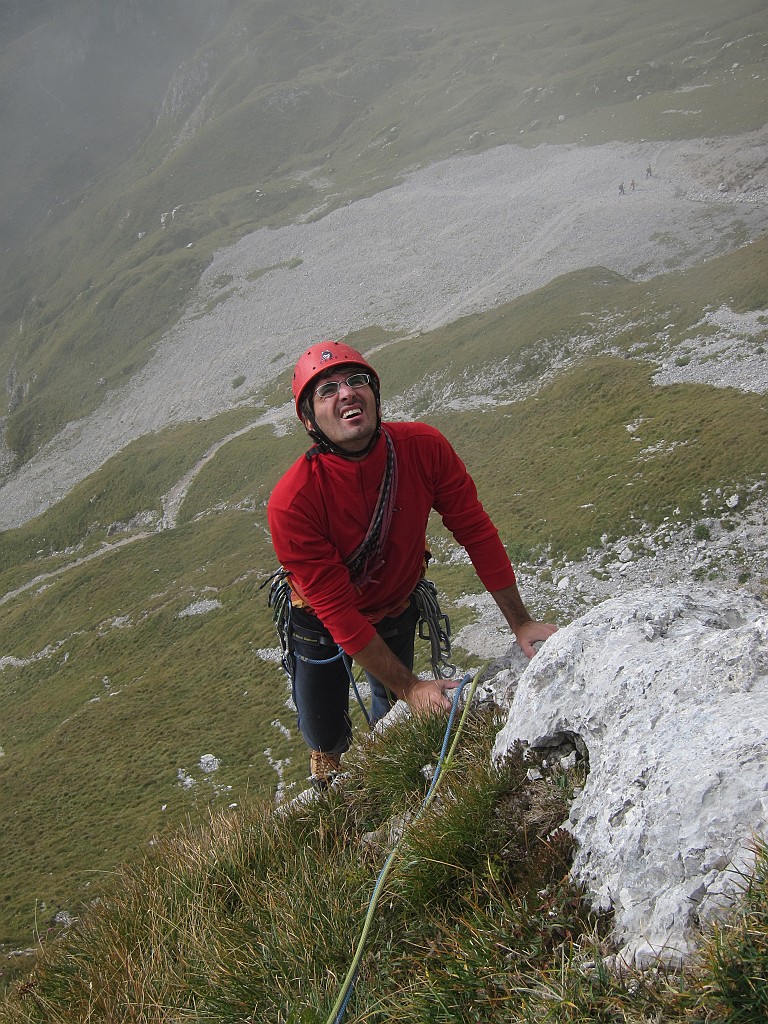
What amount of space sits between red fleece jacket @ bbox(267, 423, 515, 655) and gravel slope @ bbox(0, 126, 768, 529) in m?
60.2

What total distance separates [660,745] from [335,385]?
346 centimetres

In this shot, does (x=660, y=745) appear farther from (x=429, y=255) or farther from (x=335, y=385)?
(x=429, y=255)

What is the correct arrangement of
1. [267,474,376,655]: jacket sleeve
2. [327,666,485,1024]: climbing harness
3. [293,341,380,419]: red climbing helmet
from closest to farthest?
[327,666,485,1024]: climbing harness
[267,474,376,655]: jacket sleeve
[293,341,380,419]: red climbing helmet

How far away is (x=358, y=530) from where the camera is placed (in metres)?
5.38

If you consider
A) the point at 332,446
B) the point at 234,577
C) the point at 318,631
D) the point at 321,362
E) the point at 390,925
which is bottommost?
the point at 234,577

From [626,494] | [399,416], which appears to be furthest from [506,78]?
[626,494]

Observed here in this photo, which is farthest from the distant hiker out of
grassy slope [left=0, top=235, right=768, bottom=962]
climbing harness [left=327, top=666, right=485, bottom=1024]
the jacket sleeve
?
grassy slope [left=0, top=235, right=768, bottom=962]

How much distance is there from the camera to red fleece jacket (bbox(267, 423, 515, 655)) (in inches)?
197

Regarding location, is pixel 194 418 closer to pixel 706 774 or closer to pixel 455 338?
pixel 455 338

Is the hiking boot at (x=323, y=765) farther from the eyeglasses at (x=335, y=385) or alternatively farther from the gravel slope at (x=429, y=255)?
the gravel slope at (x=429, y=255)

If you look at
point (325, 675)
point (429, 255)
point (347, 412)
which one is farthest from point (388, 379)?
point (347, 412)

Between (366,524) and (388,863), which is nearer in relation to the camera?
(388,863)

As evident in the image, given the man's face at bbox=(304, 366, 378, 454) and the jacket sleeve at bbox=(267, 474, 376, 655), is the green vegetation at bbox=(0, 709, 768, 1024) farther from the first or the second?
the man's face at bbox=(304, 366, 378, 454)

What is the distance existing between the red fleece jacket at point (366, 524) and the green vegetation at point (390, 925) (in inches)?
48.6
